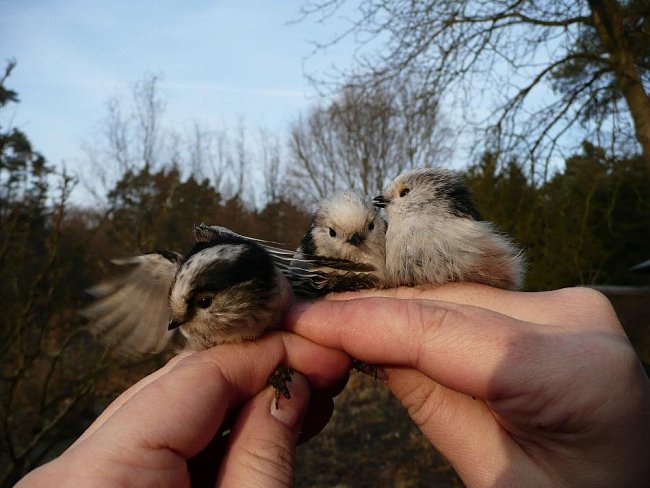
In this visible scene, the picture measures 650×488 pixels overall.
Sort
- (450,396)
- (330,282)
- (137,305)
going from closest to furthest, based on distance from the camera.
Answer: (450,396)
(330,282)
(137,305)

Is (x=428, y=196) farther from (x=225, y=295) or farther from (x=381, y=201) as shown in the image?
(x=225, y=295)

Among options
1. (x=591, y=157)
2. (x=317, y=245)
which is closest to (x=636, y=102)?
(x=591, y=157)

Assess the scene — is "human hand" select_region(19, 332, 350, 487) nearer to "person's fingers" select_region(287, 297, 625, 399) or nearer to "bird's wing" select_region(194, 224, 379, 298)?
"person's fingers" select_region(287, 297, 625, 399)

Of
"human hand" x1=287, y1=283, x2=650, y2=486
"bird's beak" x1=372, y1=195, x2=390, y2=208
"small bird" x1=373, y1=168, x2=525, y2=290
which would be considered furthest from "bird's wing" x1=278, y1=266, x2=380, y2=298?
"bird's beak" x1=372, y1=195, x2=390, y2=208

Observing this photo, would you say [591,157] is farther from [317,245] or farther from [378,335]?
[378,335]

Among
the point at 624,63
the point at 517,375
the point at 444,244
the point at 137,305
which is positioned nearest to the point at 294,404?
the point at 517,375

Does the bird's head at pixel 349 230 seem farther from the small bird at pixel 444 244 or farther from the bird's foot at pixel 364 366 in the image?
the bird's foot at pixel 364 366
